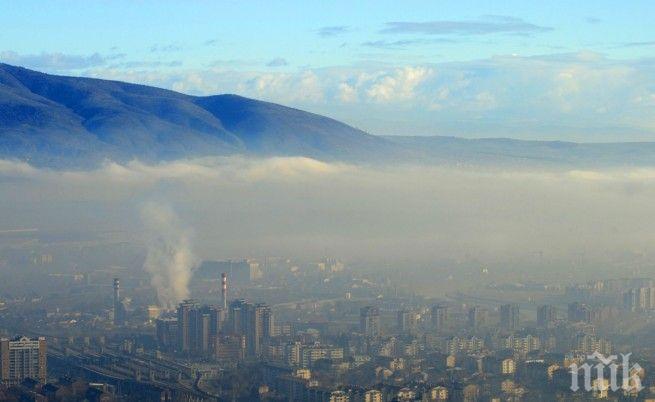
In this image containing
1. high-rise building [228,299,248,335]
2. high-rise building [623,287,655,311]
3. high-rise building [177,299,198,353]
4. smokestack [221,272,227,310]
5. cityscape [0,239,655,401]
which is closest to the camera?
cityscape [0,239,655,401]

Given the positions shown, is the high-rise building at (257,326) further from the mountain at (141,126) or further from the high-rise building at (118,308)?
the mountain at (141,126)

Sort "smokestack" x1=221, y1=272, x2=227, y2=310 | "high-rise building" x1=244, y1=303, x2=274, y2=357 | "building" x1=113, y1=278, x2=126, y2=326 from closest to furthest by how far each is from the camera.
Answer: "high-rise building" x1=244, y1=303, x2=274, y2=357 → "building" x1=113, y1=278, x2=126, y2=326 → "smokestack" x1=221, y1=272, x2=227, y2=310

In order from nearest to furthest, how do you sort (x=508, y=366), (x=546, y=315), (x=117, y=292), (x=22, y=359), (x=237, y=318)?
(x=508, y=366)
(x=22, y=359)
(x=237, y=318)
(x=546, y=315)
(x=117, y=292)

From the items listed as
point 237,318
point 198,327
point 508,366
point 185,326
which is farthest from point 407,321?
point 508,366

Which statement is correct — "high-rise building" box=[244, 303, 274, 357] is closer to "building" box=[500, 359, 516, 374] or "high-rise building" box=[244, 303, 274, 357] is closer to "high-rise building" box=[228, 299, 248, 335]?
"high-rise building" box=[228, 299, 248, 335]

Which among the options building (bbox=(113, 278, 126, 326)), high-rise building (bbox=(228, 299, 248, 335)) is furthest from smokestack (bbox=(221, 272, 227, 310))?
high-rise building (bbox=(228, 299, 248, 335))

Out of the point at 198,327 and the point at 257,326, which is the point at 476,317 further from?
the point at 198,327

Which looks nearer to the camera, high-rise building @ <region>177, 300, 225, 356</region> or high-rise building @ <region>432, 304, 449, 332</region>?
high-rise building @ <region>177, 300, 225, 356</region>
